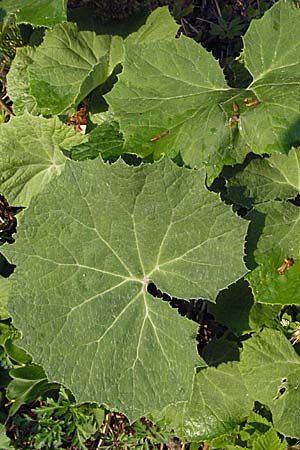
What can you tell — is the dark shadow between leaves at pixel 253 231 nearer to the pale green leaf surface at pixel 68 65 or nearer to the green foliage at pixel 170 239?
the green foliage at pixel 170 239

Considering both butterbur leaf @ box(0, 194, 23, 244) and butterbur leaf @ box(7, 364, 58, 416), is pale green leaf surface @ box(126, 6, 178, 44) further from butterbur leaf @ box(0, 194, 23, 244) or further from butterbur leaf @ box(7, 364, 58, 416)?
butterbur leaf @ box(7, 364, 58, 416)

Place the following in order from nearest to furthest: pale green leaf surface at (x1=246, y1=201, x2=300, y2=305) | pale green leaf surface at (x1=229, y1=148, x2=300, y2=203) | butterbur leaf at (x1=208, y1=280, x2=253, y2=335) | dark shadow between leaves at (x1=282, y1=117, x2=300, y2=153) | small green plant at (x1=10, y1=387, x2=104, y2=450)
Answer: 1. dark shadow between leaves at (x1=282, y1=117, x2=300, y2=153)
2. pale green leaf surface at (x1=246, y1=201, x2=300, y2=305)
3. pale green leaf surface at (x1=229, y1=148, x2=300, y2=203)
4. butterbur leaf at (x1=208, y1=280, x2=253, y2=335)
5. small green plant at (x1=10, y1=387, x2=104, y2=450)

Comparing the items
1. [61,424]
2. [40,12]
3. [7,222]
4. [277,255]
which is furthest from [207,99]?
[61,424]

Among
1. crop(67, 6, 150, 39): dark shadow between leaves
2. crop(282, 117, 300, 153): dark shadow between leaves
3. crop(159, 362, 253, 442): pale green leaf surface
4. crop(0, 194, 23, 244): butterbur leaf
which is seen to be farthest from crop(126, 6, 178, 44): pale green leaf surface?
crop(159, 362, 253, 442): pale green leaf surface

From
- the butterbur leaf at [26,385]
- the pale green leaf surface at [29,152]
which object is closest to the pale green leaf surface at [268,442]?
the butterbur leaf at [26,385]

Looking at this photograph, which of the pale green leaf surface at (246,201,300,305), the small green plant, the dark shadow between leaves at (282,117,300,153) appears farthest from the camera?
the small green plant

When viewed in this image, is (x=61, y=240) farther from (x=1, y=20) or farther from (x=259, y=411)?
(x=259, y=411)

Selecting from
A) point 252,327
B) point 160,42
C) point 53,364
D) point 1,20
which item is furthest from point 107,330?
point 1,20
